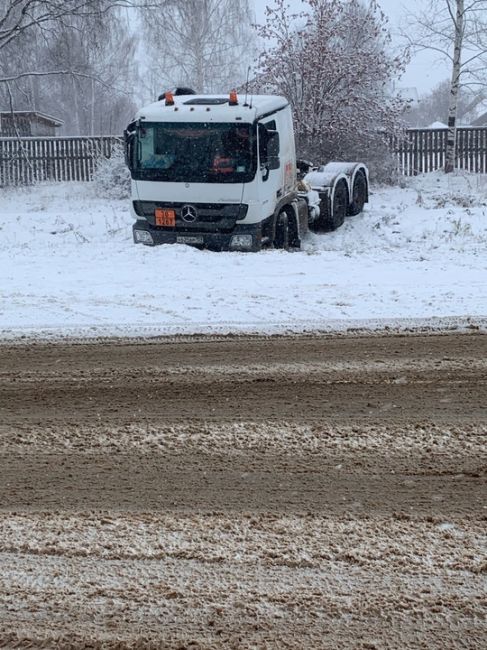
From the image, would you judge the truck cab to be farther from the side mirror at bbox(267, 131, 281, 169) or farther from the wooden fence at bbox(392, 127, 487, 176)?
the wooden fence at bbox(392, 127, 487, 176)

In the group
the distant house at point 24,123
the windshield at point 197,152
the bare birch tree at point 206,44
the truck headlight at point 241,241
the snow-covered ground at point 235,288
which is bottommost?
the snow-covered ground at point 235,288

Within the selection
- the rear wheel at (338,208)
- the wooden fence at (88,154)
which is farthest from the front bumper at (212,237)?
the wooden fence at (88,154)

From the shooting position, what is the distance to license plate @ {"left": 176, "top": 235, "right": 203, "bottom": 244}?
14.1 metres

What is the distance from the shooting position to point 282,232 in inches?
597

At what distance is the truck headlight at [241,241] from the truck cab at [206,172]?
0.6 inches

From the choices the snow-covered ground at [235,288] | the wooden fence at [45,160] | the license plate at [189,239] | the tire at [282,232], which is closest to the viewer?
the snow-covered ground at [235,288]

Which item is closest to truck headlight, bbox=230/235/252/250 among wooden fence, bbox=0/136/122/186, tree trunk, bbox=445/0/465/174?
tree trunk, bbox=445/0/465/174

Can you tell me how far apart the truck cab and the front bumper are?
0.6 inches

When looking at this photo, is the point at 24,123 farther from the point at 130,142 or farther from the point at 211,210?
the point at 211,210

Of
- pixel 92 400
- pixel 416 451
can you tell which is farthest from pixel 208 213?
pixel 416 451

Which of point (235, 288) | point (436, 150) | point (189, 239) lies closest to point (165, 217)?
point (189, 239)

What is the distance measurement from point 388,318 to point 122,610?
566 cm

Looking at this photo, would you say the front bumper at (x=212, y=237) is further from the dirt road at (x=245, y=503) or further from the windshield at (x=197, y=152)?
the dirt road at (x=245, y=503)

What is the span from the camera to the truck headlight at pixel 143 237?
47.5 ft
